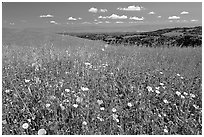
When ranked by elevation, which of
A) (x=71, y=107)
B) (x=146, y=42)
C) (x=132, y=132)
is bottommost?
(x=132, y=132)

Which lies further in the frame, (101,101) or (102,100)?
(102,100)

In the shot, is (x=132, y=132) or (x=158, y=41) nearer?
(x=132, y=132)

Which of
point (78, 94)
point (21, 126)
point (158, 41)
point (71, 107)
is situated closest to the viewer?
point (21, 126)

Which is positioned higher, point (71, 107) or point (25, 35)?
point (25, 35)

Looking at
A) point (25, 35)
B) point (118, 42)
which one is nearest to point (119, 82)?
point (118, 42)

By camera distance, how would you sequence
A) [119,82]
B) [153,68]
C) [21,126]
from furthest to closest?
[153,68], [119,82], [21,126]

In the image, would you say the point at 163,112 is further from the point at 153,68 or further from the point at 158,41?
the point at 158,41

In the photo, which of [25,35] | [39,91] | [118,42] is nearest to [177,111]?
[39,91]
